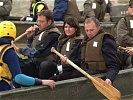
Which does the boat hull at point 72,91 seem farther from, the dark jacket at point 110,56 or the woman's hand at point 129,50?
the woman's hand at point 129,50

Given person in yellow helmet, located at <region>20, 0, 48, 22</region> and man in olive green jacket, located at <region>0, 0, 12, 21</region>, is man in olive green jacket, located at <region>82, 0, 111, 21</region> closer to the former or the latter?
person in yellow helmet, located at <region>20, 0, 48, 22</region>

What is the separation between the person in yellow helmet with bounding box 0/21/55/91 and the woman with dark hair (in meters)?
0.86

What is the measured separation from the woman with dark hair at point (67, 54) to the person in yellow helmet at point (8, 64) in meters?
0.86

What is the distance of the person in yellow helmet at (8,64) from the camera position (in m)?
3.67

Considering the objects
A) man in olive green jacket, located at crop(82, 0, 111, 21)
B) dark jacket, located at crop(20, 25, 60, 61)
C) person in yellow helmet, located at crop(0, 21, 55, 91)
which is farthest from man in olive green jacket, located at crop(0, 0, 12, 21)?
person in yellow helmet, located at crop(0, 21, 55, 91)

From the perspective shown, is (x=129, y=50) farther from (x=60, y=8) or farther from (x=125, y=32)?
(x=60, y=8)

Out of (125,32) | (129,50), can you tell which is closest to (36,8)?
(125,32)

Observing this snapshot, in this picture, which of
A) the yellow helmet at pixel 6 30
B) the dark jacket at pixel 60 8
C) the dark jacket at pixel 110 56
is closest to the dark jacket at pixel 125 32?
the dark jacket at pixel 110 56

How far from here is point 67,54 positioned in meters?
4.87

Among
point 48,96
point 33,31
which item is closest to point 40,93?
point 48,96

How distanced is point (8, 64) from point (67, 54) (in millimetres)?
1297

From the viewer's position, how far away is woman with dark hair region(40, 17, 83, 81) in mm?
4730

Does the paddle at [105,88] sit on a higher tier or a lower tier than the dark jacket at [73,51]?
lower

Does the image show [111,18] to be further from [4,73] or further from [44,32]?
[4,73]
